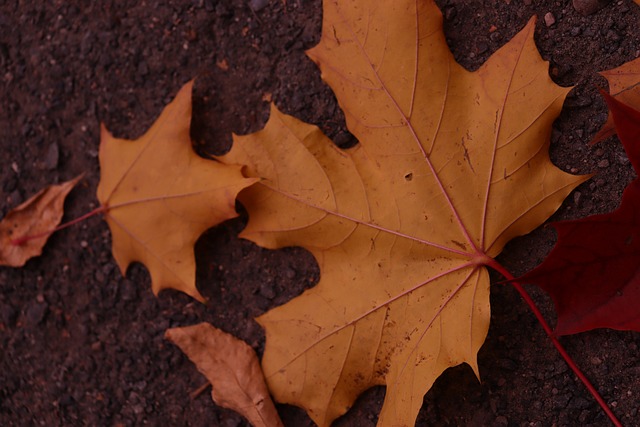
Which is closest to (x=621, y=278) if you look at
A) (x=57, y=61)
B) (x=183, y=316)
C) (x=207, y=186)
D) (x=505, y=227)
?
(x=505, y=227)

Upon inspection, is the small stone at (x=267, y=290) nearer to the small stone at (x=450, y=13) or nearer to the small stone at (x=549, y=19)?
the small stone at (x=450, y=13)

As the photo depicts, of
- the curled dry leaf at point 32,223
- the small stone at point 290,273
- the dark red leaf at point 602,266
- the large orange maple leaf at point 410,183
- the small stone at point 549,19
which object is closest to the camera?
the dark red leaf at point 602,266

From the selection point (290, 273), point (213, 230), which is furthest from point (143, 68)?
point (290, 273)

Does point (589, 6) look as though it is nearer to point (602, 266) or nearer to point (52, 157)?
point (602, 266)

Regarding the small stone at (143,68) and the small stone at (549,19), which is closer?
the small stone at (549,19)

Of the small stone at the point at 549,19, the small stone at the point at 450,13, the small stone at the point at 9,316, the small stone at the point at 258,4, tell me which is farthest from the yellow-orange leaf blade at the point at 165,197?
the small stone at the point at 549,19

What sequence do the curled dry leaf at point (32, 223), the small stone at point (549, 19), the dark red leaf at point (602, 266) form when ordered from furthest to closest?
the curled dry leaf at point (32, 223)
the small stone at point (549, 19)
the dark red leaf at point (602, 266)

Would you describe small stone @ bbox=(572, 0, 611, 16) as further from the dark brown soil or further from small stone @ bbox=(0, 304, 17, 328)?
small stone @ bbox=(0, 304, 17, 328)
